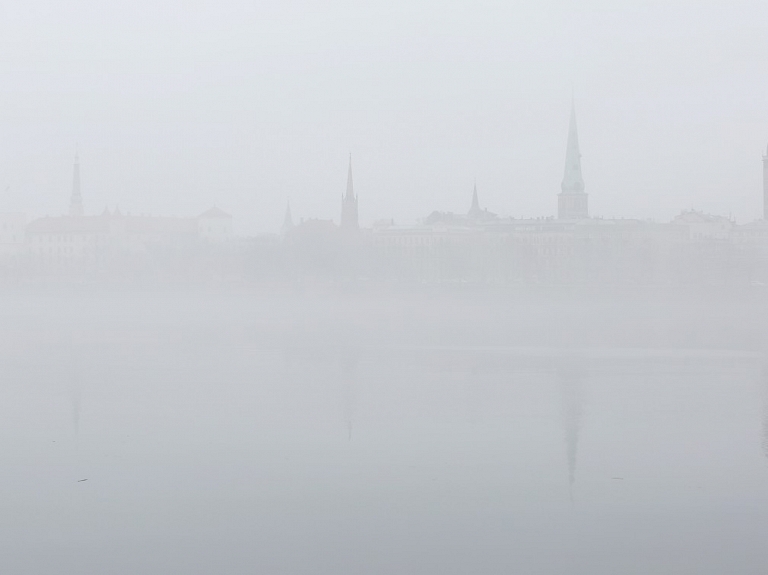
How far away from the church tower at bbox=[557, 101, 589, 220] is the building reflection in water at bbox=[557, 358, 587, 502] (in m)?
71.6

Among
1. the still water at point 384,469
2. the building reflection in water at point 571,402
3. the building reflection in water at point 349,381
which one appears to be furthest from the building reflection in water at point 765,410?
the building reflection in water at point 349,381

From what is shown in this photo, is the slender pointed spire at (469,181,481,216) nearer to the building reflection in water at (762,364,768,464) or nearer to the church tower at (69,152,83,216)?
the church tower at (69,152,83,216)

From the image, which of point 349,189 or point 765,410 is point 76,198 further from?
point 765,410

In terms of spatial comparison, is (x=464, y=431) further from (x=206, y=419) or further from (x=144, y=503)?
(x=144, y=503)

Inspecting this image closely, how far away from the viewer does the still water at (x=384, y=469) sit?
7.75m

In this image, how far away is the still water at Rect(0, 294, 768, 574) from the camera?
305 inches

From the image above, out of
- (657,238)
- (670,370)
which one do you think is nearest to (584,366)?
(670,370)

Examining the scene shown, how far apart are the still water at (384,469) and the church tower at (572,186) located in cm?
7262

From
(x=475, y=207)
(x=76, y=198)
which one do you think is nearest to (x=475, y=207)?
(x=475, y=207)

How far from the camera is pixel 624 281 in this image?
56.4m

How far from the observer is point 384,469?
33.2ft

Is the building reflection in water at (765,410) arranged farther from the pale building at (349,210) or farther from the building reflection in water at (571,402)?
the pale building at (349,210)

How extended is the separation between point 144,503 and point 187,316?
81.8ft

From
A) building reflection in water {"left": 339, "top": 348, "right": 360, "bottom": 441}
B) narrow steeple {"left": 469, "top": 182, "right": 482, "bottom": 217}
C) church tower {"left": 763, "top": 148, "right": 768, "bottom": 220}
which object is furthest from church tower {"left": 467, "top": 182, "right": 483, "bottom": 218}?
building reflection in water {"left": 339, "top": 348, "right": 360, "bottom": 441}
